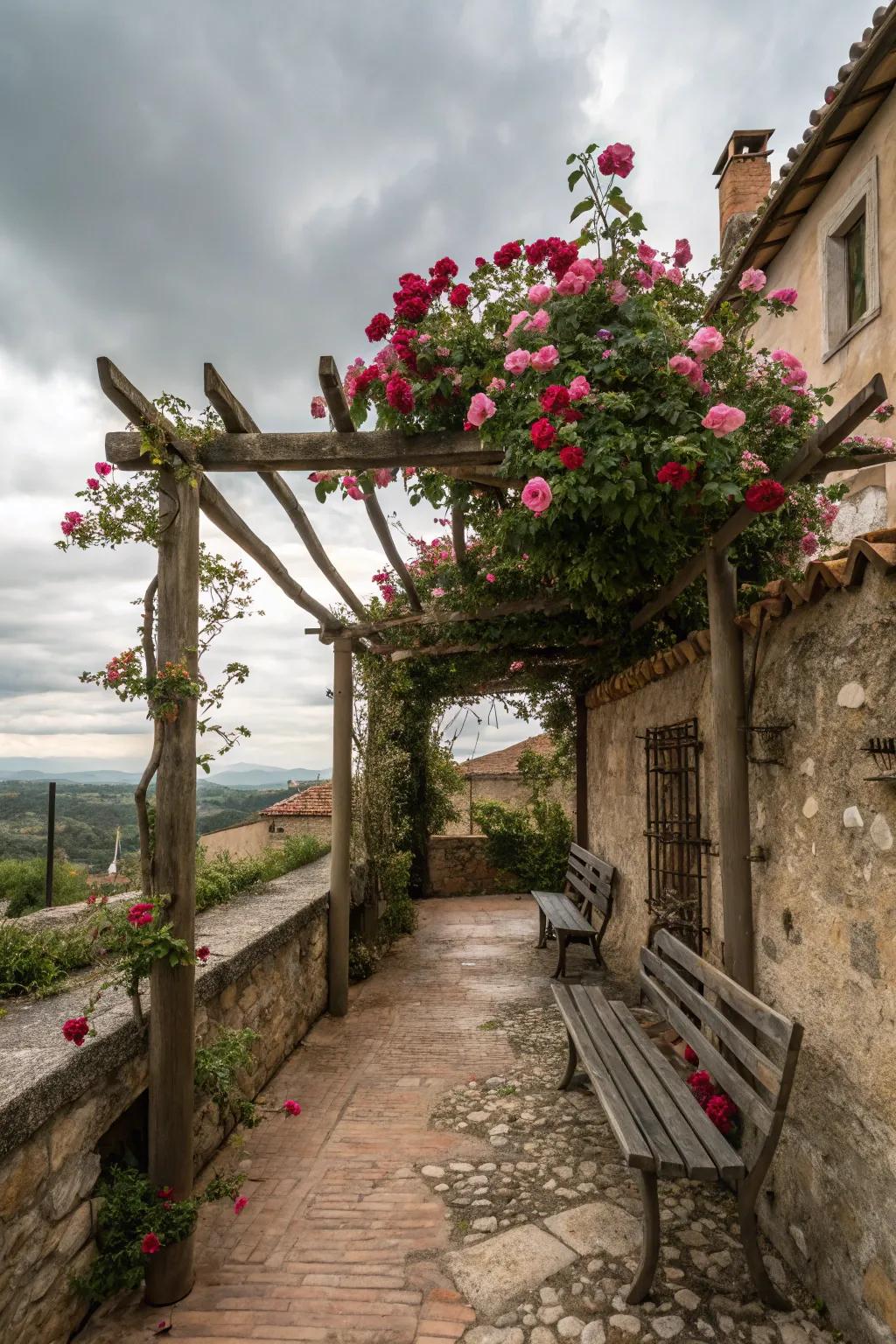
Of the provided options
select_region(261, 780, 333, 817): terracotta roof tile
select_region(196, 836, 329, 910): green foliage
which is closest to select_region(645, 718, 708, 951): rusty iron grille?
select_region(196, 836, 329, 910): green foliage

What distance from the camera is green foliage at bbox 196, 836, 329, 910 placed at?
490 centimetres

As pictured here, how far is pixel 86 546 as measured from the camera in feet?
9.05

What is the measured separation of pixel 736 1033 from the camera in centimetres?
256

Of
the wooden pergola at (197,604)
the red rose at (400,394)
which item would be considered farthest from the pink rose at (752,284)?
the red rose at (400,394)

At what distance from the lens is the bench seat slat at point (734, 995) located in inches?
89.2

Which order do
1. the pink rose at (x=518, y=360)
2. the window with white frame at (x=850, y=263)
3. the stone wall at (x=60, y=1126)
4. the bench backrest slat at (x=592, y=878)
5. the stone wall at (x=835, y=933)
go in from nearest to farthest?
the stone wall at (x=60, y=1126) → the stone wall at (x=835, y=933) → the pink rose at (x=518, y=360) → the window with white frame at (x=850, y=263) → the bench backrest slat at (x=592, y=878)

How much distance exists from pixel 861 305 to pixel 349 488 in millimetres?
4888

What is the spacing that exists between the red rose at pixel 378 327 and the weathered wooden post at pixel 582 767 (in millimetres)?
5598

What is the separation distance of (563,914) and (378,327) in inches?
186

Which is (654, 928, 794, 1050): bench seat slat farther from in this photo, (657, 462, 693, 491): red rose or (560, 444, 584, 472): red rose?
(560, 444, 584, 472): red rose

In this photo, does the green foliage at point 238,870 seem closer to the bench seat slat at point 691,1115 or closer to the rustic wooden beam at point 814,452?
the bench seat slat at point 691,1115

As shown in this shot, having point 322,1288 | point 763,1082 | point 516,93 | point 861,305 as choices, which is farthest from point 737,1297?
point 861,305

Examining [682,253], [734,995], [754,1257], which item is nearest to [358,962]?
[734,995]

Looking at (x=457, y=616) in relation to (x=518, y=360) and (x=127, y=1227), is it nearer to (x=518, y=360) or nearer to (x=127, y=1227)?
(x=518, y=360)
